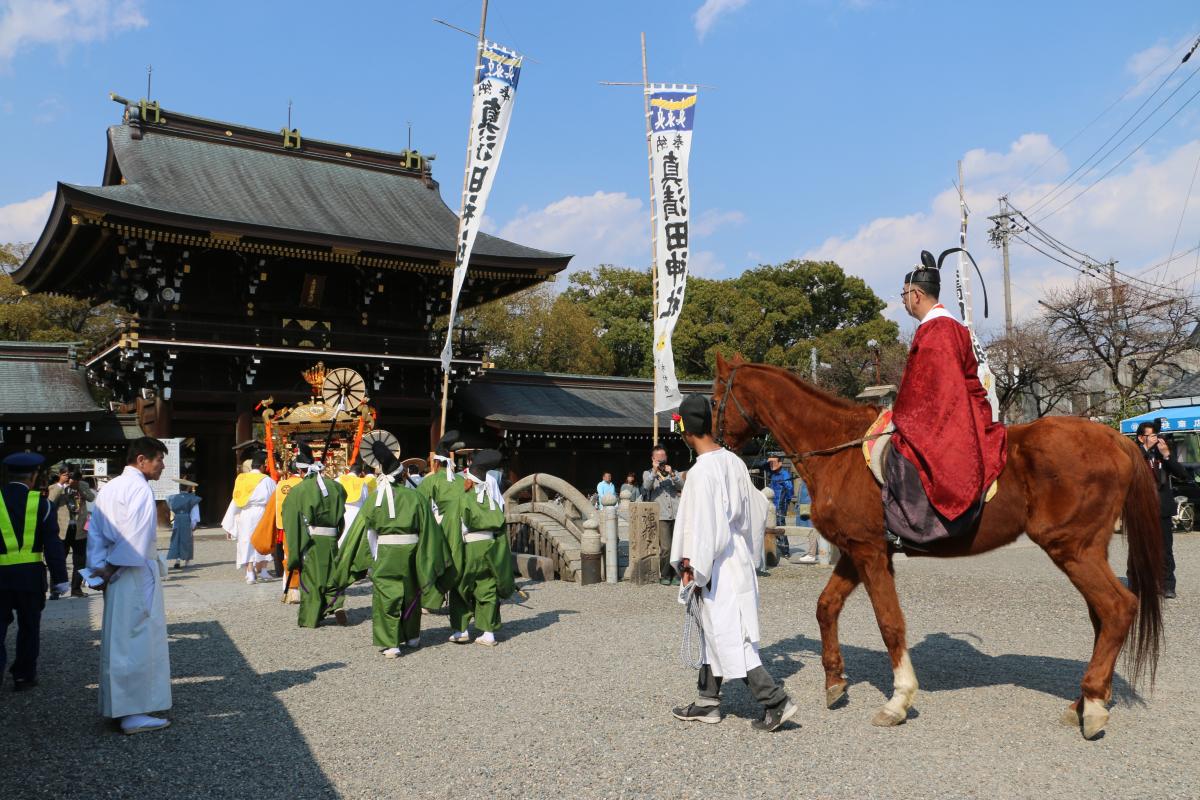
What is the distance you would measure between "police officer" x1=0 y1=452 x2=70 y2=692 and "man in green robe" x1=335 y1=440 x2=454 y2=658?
218cm

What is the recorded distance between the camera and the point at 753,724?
174 inches

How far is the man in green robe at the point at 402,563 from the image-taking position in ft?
21.4

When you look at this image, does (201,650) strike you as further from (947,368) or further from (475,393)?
(475,393)

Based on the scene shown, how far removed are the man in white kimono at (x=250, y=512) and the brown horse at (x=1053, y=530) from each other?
8459 mm

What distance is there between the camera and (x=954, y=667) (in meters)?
5.64

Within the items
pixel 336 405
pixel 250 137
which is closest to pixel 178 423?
pixel 336 405

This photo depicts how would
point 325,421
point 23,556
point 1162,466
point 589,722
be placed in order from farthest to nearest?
point 325,421, point 1162,466, point 23,556, point 589,722

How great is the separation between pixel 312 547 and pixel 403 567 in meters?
1.74

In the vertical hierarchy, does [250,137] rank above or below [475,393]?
above

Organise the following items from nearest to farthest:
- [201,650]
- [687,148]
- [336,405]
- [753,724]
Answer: [753,724]
[201,650]
[687,148]
[336,405]

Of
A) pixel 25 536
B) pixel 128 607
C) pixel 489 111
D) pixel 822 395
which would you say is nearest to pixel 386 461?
pixel 25 536

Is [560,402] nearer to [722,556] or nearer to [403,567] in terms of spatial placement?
[403,567]

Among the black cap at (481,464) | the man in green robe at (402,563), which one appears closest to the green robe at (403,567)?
the man in green robe at (402,563)

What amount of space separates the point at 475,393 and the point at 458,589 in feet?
49.5
